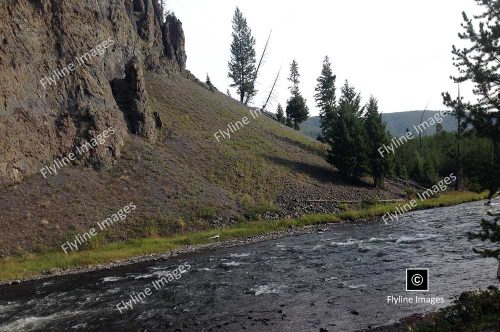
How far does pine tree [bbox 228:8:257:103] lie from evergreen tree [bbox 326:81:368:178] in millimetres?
42125

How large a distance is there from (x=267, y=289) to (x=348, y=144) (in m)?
37.4

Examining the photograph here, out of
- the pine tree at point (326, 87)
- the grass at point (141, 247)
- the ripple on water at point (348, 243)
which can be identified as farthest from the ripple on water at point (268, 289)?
the pine tree at point (326, 87)

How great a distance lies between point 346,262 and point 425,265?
4.26m

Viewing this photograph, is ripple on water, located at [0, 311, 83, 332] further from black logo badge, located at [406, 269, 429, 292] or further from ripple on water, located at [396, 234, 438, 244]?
ripple on water, located at [396, 234, 438, 244]

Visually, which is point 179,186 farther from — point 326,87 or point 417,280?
point 326,87

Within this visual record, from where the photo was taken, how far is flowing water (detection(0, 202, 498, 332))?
51.2 ft

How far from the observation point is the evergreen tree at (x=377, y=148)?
5404 cm

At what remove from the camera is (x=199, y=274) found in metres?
23.7

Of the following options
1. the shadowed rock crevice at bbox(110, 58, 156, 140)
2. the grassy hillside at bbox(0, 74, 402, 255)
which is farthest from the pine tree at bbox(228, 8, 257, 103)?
the shadowed rock crevice at bbox(110, 58, 156, 140)

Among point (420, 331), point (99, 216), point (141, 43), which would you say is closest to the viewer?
point (420, 331)

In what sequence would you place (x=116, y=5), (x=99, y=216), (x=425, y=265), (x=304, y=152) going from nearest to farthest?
1. (x=425, y=265)
2. (x=99, y=216)
3. (x=116, y=5)
4. (x=304, y=152)

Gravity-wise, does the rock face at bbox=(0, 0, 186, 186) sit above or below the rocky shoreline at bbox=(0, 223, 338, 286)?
above

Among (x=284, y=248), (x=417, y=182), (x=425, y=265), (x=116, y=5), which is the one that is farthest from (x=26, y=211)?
(x=417, y=182)

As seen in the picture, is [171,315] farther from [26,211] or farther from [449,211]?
[449,211]
